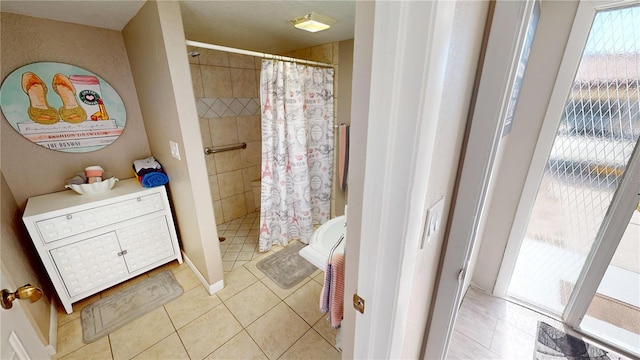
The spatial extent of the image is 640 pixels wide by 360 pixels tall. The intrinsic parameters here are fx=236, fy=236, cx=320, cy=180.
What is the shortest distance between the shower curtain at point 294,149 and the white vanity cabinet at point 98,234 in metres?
0.88

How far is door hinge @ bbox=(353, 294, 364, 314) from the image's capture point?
2.12 ft

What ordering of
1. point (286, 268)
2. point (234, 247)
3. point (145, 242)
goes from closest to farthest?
point (145, 242)
point (286, 268)
point (234, 247)

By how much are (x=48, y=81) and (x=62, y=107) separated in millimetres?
175

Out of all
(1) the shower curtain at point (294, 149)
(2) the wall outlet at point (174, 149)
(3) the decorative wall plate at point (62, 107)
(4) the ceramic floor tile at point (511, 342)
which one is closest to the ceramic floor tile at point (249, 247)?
(1) the shower curtain at point (294, 149)

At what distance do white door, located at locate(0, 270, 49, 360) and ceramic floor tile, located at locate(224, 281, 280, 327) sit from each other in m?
1.06

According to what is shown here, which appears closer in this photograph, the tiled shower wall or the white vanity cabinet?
the white vanity cabinet

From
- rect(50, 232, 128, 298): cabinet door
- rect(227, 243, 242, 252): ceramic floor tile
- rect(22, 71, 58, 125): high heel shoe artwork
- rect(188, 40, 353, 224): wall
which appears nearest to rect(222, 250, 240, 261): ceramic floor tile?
rect(227, 243, 242, 252): ceramic floor tile

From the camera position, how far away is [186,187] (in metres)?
1.67

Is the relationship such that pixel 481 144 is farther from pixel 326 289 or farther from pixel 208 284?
pixel 208 284

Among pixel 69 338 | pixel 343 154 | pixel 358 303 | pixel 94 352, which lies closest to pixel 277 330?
pixel 94 352

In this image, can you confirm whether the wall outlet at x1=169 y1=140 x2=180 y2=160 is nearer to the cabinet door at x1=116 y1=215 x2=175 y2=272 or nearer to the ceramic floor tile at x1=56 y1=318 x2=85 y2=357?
the cabinet door at x1=116 y1=215 x2=175 y2=272

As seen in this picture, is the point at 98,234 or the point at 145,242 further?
the point at 145,242

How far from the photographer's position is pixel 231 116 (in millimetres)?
2662

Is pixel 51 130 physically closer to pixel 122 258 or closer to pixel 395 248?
pixel 122 258
